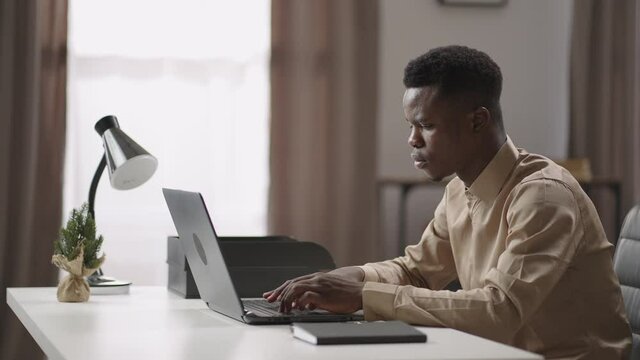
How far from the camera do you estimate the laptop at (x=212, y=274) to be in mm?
1786

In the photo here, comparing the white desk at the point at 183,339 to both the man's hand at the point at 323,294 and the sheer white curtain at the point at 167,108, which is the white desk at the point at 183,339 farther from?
the sheer white curtain at the point at 167,108

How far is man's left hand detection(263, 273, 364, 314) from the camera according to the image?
1.80 metres

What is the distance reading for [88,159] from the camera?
414cm

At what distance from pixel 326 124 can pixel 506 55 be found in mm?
971

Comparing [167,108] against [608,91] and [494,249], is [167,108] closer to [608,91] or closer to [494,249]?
[608,91]

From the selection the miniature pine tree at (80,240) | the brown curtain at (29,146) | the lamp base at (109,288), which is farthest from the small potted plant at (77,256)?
the brown curtain at (29,146)

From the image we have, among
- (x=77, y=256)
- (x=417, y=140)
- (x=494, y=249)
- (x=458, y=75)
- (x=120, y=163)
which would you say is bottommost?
(x=77, y=256)

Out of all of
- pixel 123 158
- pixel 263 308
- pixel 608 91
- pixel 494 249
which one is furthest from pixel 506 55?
pixel 263 308

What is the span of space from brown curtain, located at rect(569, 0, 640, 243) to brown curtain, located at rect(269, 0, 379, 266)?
3.26 feet

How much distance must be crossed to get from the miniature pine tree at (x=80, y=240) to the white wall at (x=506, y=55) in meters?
2.26

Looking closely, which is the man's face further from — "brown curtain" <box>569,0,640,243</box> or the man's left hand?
"brown curtain" <box>569,0,640,243</box>

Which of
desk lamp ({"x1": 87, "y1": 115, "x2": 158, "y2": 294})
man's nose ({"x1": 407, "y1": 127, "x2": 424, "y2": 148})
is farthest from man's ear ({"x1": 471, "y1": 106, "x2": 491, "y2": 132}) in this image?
desk lamp ({"x1": 87, "y1": 115, "x2": 158, "y2": 294})

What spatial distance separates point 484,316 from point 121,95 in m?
2.79

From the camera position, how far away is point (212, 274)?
1.90m
